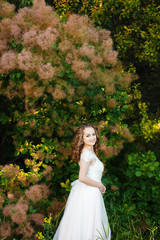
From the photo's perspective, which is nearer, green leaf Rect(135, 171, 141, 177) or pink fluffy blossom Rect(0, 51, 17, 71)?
pink fluffy blossom Rect(0, 51, 17, 71)

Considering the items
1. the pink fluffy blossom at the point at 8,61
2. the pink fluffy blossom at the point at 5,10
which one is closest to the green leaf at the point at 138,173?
the pink fluffy blossom at the point at 8,61

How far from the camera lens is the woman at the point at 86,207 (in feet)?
7.48

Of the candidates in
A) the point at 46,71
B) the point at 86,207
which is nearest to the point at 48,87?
the point at 46,71

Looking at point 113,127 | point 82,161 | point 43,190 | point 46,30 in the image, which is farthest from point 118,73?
point 43,190

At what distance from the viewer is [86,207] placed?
2.31 m

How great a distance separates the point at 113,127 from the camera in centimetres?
322

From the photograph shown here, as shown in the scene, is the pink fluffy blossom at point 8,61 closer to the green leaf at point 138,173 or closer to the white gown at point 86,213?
the white gown at point 86,213

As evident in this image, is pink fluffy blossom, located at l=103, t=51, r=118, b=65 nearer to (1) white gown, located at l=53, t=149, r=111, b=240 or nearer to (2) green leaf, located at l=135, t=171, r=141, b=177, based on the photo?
(1) white gown, located at l=53, t=149, r=111, b=240

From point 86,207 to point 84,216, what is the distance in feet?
0.24

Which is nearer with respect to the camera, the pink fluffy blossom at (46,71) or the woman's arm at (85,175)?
the woman's arm at (85,175)

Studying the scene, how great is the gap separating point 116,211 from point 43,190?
107 centimetres

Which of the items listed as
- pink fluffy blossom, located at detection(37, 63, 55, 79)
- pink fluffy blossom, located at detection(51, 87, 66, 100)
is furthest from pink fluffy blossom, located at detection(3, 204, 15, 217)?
pink fluffy blossom, located at detection(37, 63, 55, 79)

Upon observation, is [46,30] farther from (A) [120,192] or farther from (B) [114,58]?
(A) [120,192]

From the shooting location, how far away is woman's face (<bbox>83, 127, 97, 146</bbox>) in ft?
7.94
